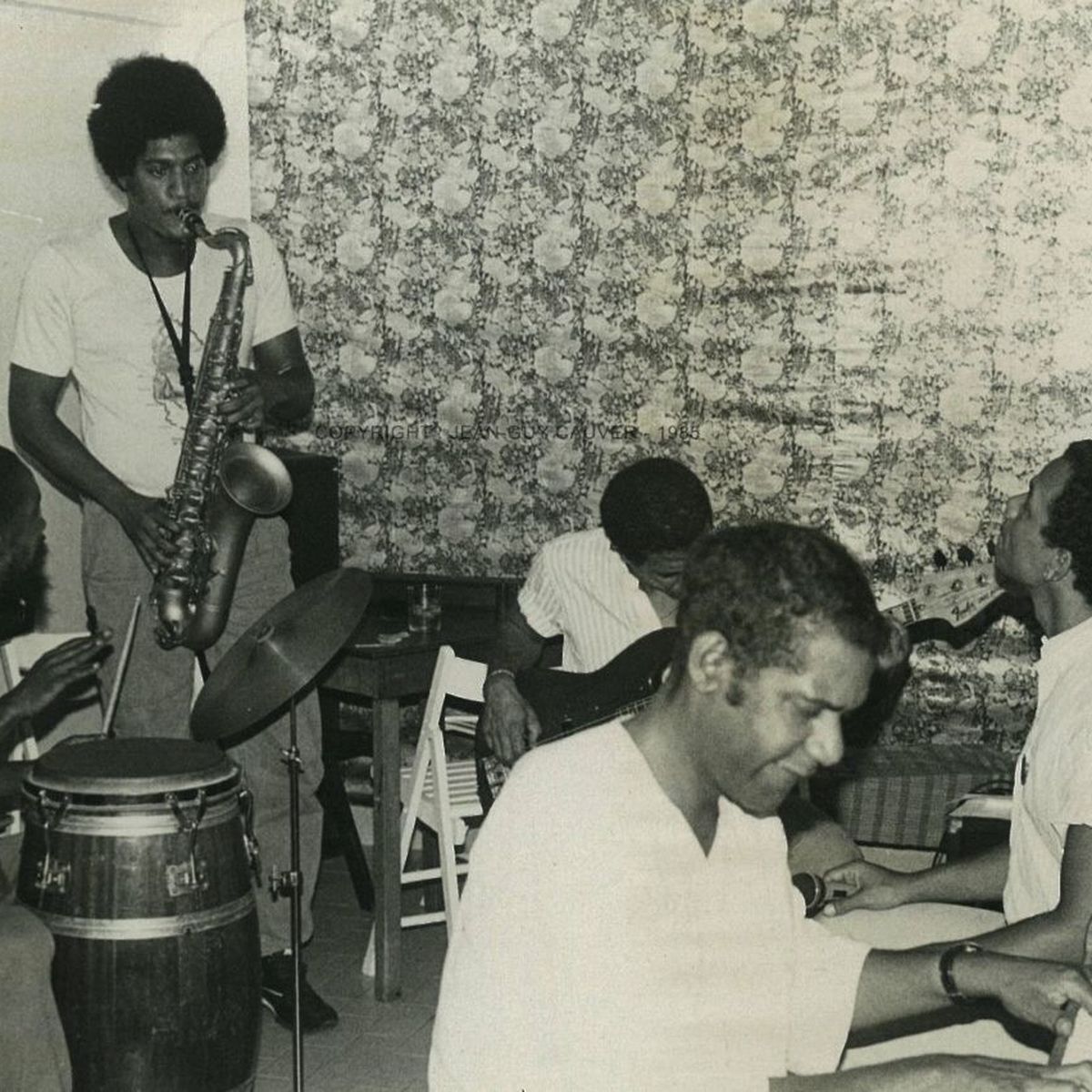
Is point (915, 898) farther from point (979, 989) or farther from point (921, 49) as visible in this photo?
point (921, 49)

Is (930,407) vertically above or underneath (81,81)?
underneath

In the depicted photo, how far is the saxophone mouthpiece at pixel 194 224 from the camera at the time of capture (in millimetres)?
3681

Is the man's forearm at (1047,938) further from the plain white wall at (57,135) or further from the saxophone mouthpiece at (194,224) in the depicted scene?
the plain white wall at (57,135)

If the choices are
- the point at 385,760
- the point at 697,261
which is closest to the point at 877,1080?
the point at 385,760

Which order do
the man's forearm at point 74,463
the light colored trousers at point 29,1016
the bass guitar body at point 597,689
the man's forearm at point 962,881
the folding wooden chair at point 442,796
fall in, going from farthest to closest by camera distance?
the folding wooden chair at point 442,796 → the man's forearm at point 74,463 → the bass guitar body at point 597,689 → the light colored trousers at point 29,1016 → the man's forearm at point 962,881

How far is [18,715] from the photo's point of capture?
10.5 ft

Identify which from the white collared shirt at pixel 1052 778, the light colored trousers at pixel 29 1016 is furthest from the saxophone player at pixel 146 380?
the white collared shirt at pixel 1052 778

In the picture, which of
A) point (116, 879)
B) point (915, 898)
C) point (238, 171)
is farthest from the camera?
point (238, 171)

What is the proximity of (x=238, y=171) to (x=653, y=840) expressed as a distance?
4283 millimetres

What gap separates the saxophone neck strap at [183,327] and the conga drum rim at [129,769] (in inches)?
34.0

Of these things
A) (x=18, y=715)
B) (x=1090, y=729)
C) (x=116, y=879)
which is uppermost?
(x=1090, y=729)

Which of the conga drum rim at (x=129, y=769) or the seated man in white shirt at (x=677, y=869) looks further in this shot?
the conga drum rim at (x=129, y=769)

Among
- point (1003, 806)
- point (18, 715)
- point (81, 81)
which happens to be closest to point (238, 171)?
point (81, 81)

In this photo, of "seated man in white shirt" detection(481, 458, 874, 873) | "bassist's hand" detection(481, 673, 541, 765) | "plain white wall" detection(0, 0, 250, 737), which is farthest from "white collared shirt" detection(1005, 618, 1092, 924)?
"plain white wall" detection(0, 0, 250, 737)
